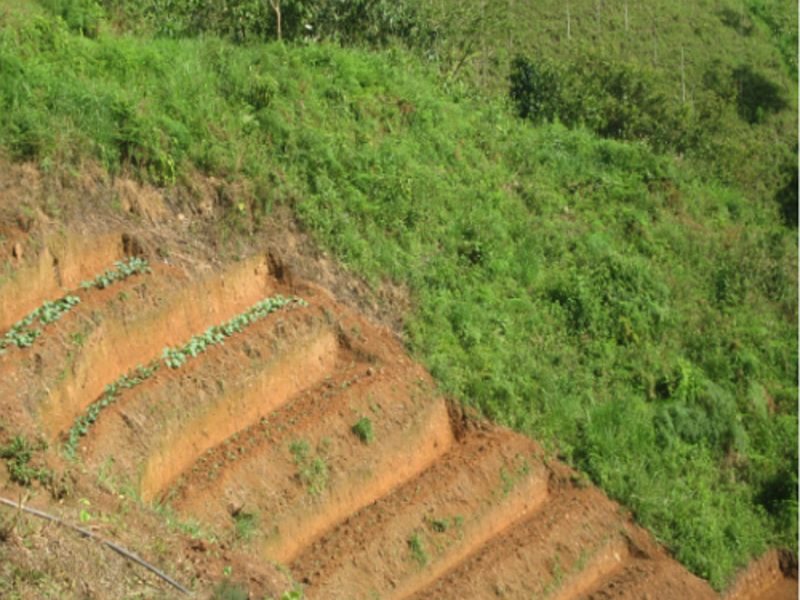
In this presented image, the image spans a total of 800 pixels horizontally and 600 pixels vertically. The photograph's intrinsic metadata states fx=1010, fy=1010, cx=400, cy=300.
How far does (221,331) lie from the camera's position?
35.0ft

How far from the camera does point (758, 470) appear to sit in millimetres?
14203

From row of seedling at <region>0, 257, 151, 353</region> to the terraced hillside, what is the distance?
0.7 inches

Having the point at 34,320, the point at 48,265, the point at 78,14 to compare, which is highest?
the point at 78,14

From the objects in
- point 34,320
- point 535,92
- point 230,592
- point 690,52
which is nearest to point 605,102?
point 535,92

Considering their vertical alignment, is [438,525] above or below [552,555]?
above

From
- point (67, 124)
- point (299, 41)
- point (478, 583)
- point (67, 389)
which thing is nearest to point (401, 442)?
point (478, 583)

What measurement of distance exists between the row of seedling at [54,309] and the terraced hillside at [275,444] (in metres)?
0.02

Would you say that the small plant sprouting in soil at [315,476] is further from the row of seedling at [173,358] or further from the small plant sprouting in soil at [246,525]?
the row of seedling at [173,358]

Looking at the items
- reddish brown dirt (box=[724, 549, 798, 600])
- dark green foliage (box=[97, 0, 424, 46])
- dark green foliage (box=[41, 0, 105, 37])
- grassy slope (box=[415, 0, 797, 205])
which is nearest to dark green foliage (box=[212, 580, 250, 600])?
reddish brown dirt (box=[724, 549, 798, 600])

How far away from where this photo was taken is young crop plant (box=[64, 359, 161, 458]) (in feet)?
29.0

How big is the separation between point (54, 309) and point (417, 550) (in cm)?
433

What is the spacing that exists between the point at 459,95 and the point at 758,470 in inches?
313

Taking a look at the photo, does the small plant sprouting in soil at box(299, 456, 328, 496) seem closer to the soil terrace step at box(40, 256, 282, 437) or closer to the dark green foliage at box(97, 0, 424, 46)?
the soil terrace step at box(40, 256, 282, 437)

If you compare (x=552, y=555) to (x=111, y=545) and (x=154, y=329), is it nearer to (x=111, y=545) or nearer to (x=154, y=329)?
(x=154, y=329)
